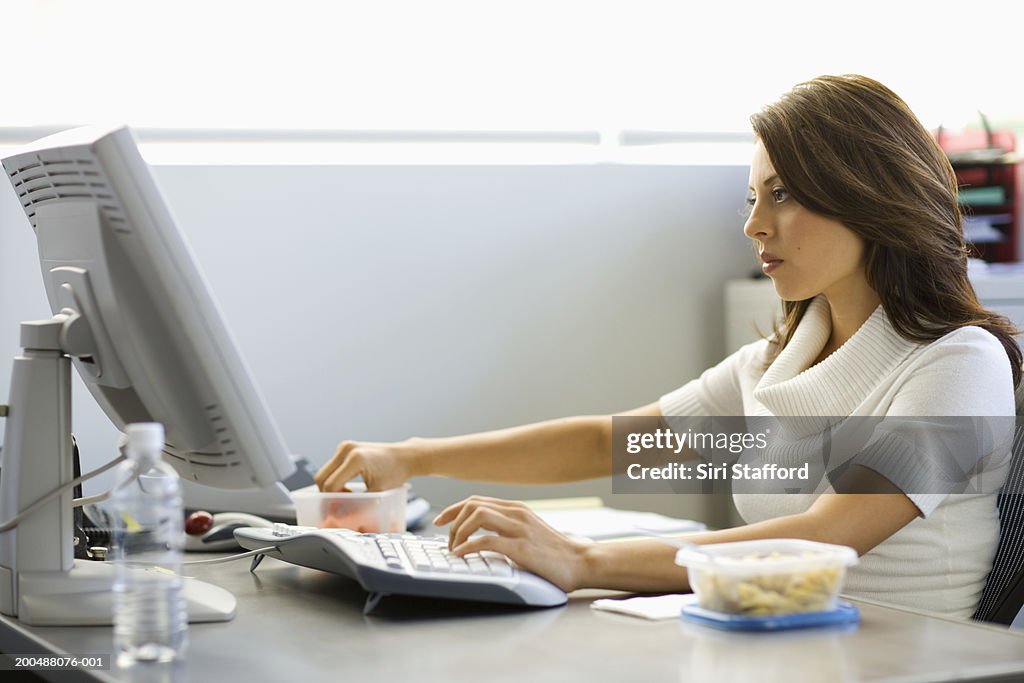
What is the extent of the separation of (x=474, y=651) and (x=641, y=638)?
0.15 meters

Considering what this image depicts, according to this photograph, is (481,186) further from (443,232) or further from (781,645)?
(781,645)

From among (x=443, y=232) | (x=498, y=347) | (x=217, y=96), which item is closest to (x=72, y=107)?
(x=217, y=96)

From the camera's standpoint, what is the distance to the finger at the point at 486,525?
48.9 inches

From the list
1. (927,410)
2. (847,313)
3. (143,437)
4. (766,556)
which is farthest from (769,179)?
(143,437)

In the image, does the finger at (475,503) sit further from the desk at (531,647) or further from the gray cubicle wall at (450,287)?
the gray cubicle wall at (450,287)

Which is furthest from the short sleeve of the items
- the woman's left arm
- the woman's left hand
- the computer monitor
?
the computer monitor

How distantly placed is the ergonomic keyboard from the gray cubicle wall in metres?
1.20

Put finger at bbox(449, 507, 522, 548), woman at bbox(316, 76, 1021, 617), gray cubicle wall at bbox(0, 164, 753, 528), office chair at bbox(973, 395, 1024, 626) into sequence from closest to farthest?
finger at bbox(449, 507, 522, 548), woman at bbox(316, 76, 1021, 617), office chair at bbox(973, 395, 1024, 626), gray cubicle wall at bbox(0, 164, 753, 528)

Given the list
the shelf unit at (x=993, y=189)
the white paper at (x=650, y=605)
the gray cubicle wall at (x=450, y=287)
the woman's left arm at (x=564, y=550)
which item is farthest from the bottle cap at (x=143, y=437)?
the shelf unit at (x=993, y=189)

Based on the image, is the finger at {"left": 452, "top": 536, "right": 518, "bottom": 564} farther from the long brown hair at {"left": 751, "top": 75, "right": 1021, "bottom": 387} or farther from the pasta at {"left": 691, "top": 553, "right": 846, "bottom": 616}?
the long brown hair at {"left": 751, "top": 75, "right": 1021, "bottom": 387}

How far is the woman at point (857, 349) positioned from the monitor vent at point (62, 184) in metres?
0.47

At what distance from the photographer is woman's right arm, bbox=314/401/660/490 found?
176cm

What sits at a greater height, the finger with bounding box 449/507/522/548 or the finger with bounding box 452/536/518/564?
the finger with bounding box 449/507/522/548

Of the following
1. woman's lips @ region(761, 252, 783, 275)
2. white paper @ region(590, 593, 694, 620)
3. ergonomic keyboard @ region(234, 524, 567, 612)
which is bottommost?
white paper @ region(590, 593, 694, 620)
